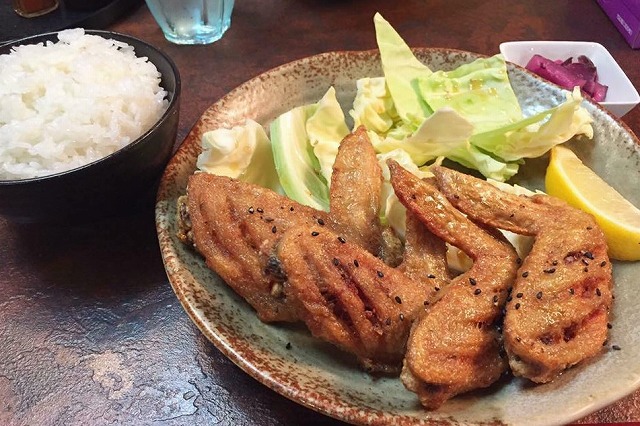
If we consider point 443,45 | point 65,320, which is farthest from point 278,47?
point 65,320

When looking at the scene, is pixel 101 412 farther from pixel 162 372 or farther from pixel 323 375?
Answer: pixel 323 375

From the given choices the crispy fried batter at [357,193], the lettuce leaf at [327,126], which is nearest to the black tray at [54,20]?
the lettuce leaf at [327,126]

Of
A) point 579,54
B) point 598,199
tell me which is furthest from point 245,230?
point 579,54

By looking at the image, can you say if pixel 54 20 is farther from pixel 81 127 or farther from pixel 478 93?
pixel 478 93

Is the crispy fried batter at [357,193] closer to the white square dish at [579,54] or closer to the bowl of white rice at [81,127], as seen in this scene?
the bowl of white rice at [81,127]

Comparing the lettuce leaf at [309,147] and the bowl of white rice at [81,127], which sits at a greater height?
the bowl of white rice at [81,127]

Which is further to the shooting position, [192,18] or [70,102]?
[192,18]
